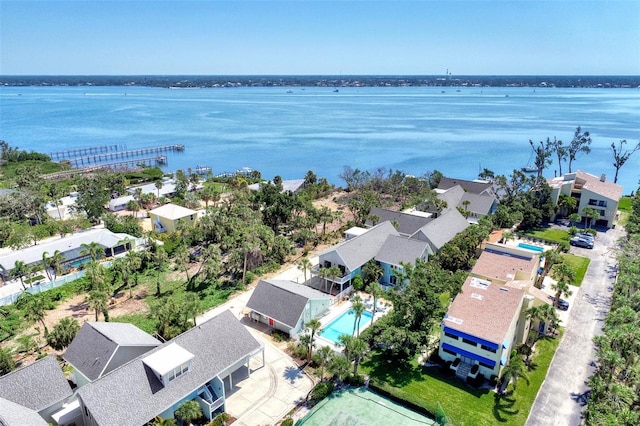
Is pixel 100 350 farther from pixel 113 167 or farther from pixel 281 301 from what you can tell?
pixel 113 167

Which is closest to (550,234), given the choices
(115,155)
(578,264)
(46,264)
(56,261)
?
(578,264)

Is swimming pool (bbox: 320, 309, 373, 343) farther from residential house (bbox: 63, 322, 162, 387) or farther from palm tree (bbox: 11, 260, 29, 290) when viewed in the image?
palm tree (bbox: 11, 260, 29, 290)

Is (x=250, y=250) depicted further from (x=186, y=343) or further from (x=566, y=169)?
(x=566, y=169)

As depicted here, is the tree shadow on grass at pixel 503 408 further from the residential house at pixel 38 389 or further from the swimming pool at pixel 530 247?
the swimming pool at pixel 530 247

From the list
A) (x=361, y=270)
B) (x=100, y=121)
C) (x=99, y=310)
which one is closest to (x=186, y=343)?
(x=99, y=310)

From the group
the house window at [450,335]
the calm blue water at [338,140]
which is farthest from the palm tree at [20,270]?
the calm blue water at [338,140]

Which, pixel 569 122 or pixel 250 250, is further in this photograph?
pixel 569 122
